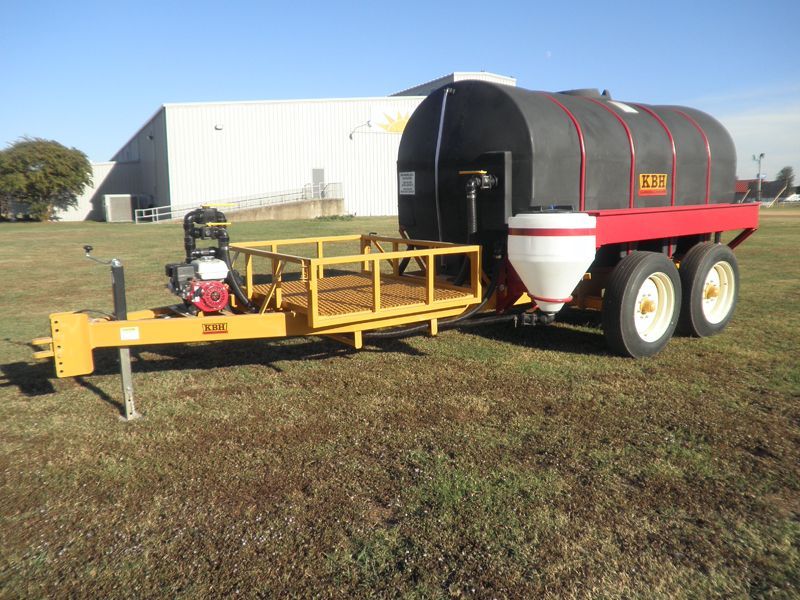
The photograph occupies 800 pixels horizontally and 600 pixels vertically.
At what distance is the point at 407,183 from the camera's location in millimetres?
6762

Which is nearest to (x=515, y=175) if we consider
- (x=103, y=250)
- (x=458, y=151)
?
(x=458, y=151)

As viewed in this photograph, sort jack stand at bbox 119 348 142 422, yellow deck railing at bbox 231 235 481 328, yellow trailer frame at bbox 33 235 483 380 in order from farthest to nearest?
yellow deck railing at bbox 231 235 481 328 → jack stand at bbox 119 348 142 422 → yellow trailer frame at bbox 33 235 483 380

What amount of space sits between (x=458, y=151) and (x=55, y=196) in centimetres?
3815

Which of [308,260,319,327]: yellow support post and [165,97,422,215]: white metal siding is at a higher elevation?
[165,97,422,215]: white metal siding

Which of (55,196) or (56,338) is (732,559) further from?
(55,196)

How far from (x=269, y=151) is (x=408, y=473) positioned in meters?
33.6

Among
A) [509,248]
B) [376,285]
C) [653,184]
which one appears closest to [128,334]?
[376,285]

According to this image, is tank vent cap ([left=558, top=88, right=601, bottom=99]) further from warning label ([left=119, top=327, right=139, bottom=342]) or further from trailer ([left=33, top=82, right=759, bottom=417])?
warning label ([left=119, top=327, right=139, bottom=342])

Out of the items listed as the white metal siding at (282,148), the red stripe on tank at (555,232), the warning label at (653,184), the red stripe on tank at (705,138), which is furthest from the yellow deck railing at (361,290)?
the white metal siding at (282,148)

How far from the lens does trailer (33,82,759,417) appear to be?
4805mm

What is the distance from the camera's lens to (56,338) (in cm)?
409

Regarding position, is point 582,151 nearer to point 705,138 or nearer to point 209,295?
point 705,138

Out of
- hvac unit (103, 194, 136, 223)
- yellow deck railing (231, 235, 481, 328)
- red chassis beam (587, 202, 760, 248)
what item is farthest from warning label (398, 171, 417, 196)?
hvac unit (103, 194, 136, 223)

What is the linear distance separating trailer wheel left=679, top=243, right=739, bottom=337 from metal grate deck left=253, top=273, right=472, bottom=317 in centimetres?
240
